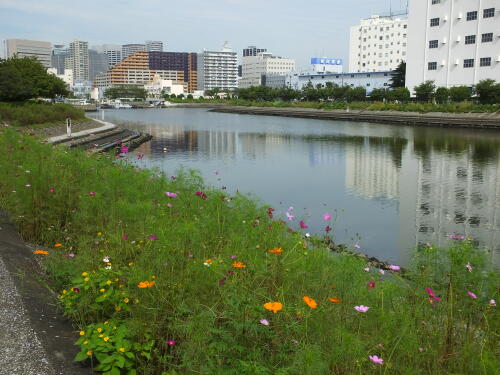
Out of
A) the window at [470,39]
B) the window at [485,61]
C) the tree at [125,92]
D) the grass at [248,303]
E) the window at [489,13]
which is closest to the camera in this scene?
the grass at [248,303]

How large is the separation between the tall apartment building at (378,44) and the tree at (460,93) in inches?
2268

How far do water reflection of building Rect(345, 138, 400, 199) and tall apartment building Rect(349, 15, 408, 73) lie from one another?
285 ft

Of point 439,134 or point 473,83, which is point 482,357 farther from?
point 473,83

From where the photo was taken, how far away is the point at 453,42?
5597 cm

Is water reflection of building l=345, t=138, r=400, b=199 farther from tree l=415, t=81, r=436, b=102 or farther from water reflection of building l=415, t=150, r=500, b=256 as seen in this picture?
tree l=415, t=81, r=436, b=102

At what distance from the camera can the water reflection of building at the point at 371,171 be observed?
54.7 ft

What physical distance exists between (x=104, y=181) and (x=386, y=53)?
4483 inches

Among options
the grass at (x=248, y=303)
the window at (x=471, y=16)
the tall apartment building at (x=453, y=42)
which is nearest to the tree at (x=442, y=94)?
the tall apartment building at (x=453, y=42)

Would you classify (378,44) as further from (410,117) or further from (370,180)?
(370,180)

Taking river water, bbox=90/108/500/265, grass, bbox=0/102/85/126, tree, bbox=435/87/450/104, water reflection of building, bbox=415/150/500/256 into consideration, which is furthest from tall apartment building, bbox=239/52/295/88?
water reflection of building, bbox=415/150/500/256

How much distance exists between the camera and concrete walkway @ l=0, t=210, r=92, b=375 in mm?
3262

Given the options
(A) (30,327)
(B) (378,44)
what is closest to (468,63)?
(A) (30,327)

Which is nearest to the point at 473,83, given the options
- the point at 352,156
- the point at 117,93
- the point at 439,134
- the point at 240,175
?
the point at 439,134

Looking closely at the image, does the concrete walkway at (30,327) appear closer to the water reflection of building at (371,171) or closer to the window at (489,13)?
the water reflection of building at (371,171)
